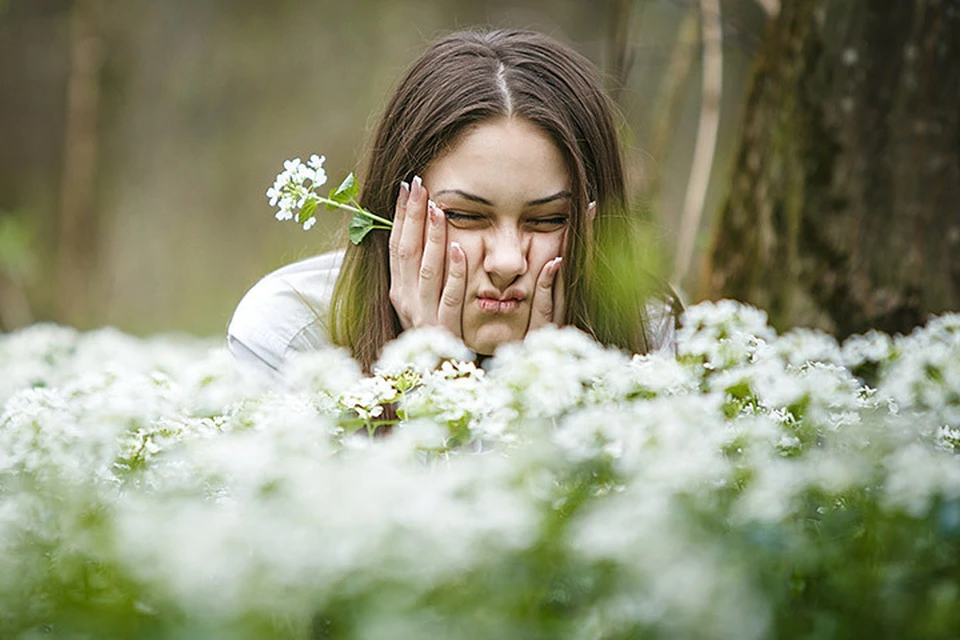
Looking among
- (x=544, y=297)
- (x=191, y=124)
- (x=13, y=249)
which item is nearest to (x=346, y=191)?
(x=544, y=297)

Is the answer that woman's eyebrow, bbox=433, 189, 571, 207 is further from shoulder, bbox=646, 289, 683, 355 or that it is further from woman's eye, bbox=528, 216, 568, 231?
shoulder, bbox=646, 289, 683, 355

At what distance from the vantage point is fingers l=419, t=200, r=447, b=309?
2082mm

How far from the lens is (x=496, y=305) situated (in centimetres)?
207

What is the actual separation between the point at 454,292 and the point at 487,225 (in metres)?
0.14

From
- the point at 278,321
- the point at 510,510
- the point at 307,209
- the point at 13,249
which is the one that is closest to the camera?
the point at 510,510

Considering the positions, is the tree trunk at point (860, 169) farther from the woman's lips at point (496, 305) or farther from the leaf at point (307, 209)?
the leaf at point (307, 209)

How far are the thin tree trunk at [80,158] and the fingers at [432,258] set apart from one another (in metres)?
5.06

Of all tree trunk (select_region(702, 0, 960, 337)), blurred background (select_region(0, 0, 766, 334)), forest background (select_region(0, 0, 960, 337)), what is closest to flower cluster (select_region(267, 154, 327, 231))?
tree trunk (select_region(702, 0, 960, 337))

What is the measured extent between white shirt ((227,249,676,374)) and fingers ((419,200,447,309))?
1.31 ft

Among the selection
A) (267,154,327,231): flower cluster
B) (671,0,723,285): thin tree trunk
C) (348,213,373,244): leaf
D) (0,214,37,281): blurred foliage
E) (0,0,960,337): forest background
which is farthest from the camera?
(0,0,960,337): forest background

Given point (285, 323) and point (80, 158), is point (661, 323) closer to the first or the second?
point (285, 323)

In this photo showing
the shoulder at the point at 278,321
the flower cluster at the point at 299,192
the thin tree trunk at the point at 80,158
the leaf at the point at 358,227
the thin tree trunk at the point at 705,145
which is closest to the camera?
the flower cluster at the point at 299,192

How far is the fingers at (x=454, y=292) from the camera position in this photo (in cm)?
204

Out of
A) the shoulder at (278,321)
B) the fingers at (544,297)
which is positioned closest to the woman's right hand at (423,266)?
the fingers at (544,297)
